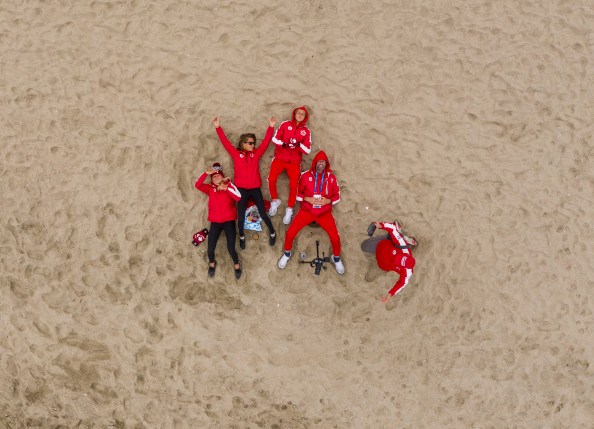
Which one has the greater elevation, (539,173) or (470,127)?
(470,127)

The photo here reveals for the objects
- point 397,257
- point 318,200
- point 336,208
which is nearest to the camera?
point 397,257

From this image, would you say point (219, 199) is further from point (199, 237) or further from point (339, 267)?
point (339, 267)

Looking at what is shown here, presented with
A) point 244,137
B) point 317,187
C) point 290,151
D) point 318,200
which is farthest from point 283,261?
point 244,137

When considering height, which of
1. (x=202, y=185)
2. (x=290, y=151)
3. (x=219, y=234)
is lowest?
(x=219, y=234)

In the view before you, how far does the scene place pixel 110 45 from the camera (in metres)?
7.17

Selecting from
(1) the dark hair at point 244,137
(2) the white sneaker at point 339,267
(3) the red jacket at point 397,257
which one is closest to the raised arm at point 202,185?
(1) the dark hair at point 244,137

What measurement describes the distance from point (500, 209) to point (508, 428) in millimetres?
3417

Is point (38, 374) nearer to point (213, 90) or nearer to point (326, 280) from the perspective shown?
point (326, 280)

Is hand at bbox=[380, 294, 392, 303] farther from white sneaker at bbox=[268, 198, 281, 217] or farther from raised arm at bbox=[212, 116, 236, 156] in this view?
raised arm at bbox=[212, 116, 236, 156]

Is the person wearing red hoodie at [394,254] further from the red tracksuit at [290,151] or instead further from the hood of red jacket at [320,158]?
the red tracksuit at [290,151]

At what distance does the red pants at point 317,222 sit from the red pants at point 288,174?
13.4 inches

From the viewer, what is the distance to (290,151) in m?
6.91

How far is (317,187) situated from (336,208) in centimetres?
67

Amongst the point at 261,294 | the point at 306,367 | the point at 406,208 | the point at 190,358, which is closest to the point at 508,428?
the point at 306,367
